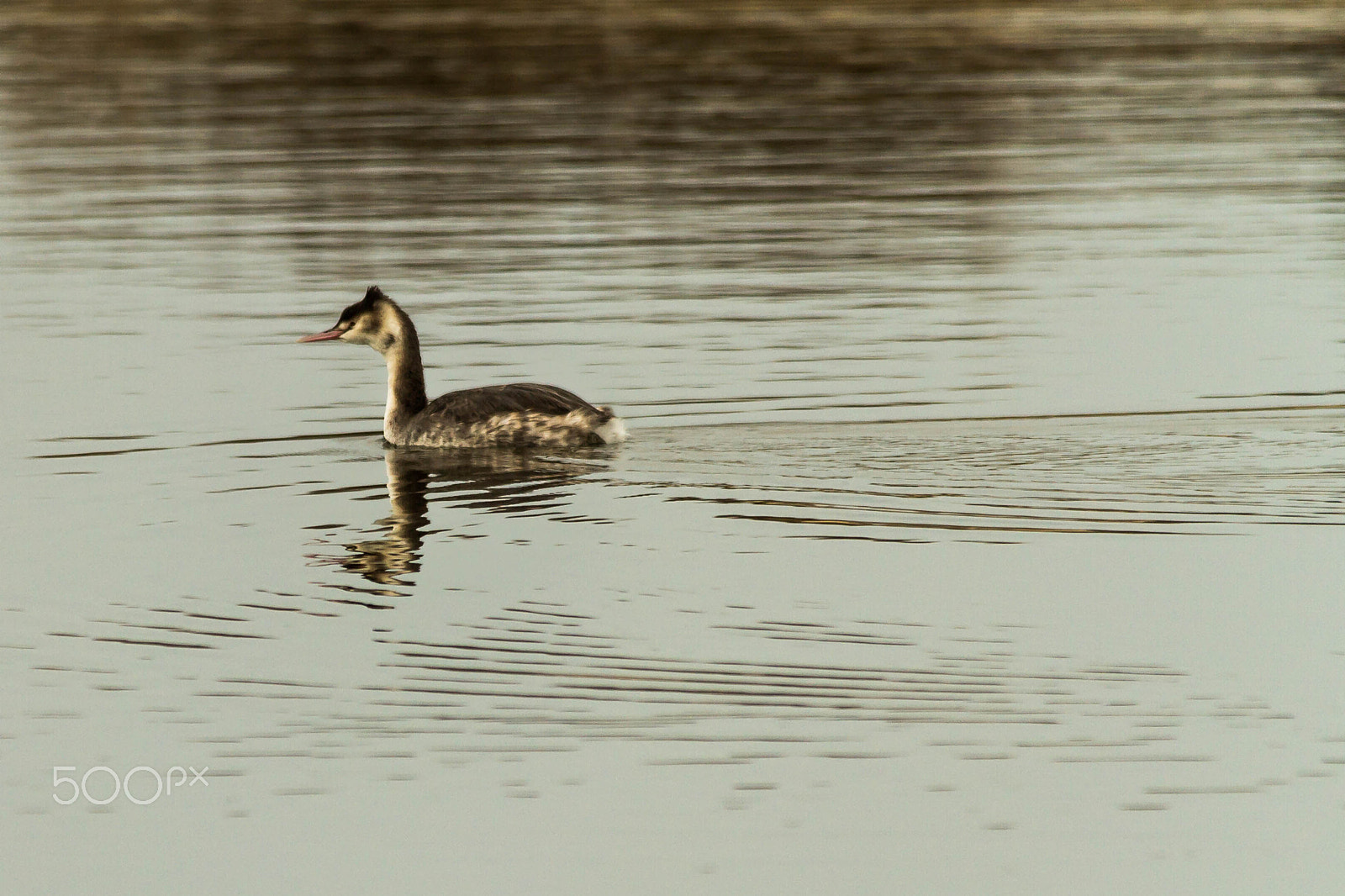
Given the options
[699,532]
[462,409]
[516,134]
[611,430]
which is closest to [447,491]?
[611,430]

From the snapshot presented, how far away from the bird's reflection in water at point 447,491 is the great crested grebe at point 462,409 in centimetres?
12

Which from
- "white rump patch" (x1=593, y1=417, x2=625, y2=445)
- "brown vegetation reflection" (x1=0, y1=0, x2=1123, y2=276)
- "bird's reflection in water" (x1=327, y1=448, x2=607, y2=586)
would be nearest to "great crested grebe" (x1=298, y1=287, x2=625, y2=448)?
"white rump patch" (x1=593, y1=417, x2=625, y2=445)

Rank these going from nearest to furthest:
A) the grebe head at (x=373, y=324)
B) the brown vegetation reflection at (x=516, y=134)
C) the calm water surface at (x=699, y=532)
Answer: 1. the calm water surface at (x=699, y=532)
2. the grebe head at (x=373, y=324)
3. the brown vegetation reflection at (x=516, y=134)

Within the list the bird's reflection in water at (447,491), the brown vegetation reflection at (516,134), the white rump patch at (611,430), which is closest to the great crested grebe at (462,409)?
the white rump patch at (611,430)

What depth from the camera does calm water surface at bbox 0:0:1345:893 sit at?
8445 millimetres

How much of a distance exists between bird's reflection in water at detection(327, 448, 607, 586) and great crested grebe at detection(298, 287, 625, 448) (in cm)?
12

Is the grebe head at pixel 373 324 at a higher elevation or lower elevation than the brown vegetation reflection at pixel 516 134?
lower

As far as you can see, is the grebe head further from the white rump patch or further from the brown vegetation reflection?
the brown vegetation reflection

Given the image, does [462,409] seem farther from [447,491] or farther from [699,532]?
[699,532]

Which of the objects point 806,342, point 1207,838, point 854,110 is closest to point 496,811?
point 1207,838

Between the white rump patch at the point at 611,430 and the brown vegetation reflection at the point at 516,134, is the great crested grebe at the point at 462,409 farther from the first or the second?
the brown vegetation reflection at the point at 516,134

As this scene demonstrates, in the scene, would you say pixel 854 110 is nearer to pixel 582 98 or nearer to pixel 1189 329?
pixel 582 98

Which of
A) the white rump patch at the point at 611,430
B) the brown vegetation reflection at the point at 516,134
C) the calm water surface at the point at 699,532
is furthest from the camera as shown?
the brown vegetation reflection at the point at 516,134

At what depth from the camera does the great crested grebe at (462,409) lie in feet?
49.4
